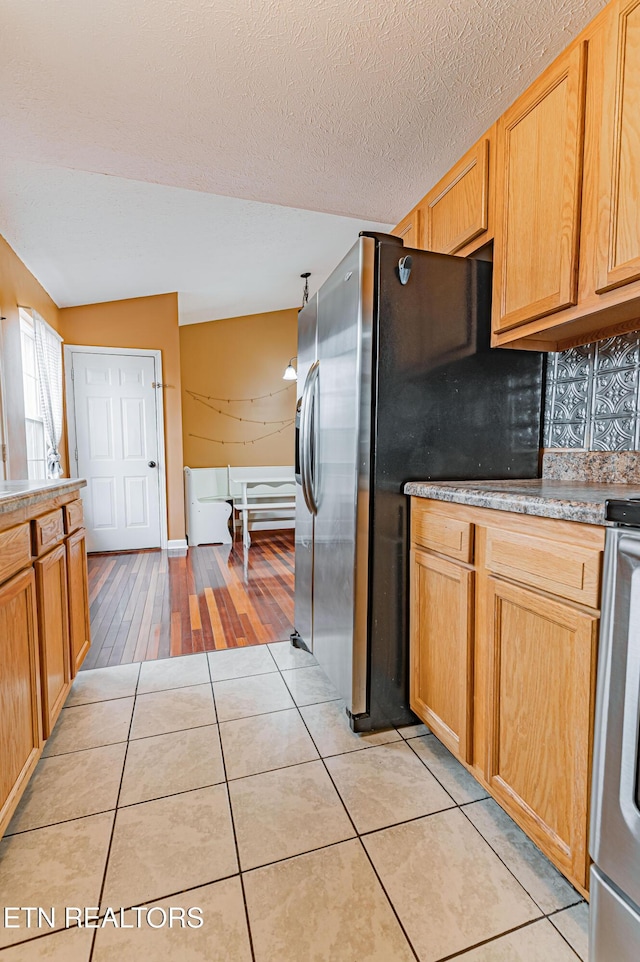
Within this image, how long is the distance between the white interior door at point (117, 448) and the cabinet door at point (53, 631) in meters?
3.09

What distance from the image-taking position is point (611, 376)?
5.11 feet

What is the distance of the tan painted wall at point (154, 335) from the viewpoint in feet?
14.6

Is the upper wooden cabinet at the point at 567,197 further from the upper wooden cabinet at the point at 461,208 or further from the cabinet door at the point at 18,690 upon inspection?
the cabinet door at the point at 18,690

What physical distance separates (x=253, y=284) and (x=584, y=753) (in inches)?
193

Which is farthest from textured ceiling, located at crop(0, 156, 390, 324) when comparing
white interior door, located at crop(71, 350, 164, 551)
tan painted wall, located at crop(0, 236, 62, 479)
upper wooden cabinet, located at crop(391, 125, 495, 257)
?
upper wooden cabinet, located at crop(391, 125, 495, 257)

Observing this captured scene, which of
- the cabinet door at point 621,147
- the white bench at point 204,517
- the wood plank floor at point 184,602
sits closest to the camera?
the cabinet door at point 621,147

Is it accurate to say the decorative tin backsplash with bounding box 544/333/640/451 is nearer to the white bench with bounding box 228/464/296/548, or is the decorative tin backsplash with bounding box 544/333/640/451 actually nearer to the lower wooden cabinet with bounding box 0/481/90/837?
the lower wooden cabinet with bounding box 0/481/90/837

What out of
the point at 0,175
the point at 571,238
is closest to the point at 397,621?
the point at 571,238

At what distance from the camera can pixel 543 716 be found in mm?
1052

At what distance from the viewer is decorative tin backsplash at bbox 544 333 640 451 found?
4.90 feet

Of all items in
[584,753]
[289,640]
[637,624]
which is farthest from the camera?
[289,640]

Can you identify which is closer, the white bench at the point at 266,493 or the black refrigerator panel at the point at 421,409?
the black refrigerator panel at the point at 421,409

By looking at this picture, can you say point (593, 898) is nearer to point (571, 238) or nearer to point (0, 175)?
point (571, 238)

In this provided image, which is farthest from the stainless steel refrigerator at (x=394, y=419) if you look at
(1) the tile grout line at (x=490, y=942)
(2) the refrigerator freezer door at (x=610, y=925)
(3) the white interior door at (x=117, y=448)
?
(3) the white interior door at (x=117, y=448)
